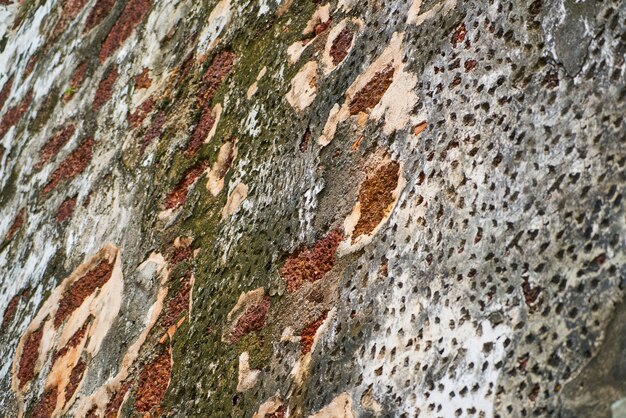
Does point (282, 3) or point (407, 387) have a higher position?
point (282, 3)

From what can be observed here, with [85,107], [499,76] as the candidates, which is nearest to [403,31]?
[499,76]

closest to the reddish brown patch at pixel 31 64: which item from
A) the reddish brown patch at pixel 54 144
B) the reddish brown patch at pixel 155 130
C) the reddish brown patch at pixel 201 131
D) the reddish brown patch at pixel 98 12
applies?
the reddish brown patch at pixel 98 12

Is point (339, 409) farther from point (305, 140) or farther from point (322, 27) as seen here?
point (322, 27)

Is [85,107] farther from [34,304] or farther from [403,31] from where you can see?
[403,31]

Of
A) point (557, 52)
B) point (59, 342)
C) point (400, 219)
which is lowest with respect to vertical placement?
point (59, 342)

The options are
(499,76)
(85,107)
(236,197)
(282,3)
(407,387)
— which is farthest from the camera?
(85,107)

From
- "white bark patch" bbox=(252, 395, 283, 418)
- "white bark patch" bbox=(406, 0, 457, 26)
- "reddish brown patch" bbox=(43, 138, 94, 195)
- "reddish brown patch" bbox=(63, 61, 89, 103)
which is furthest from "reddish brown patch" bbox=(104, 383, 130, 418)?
"reddish brown patch" bbox=(63, 61, 89, 103)

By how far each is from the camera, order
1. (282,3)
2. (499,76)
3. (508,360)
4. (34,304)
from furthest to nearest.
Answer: (34,304), (282,3), (499,76), (508,360)
